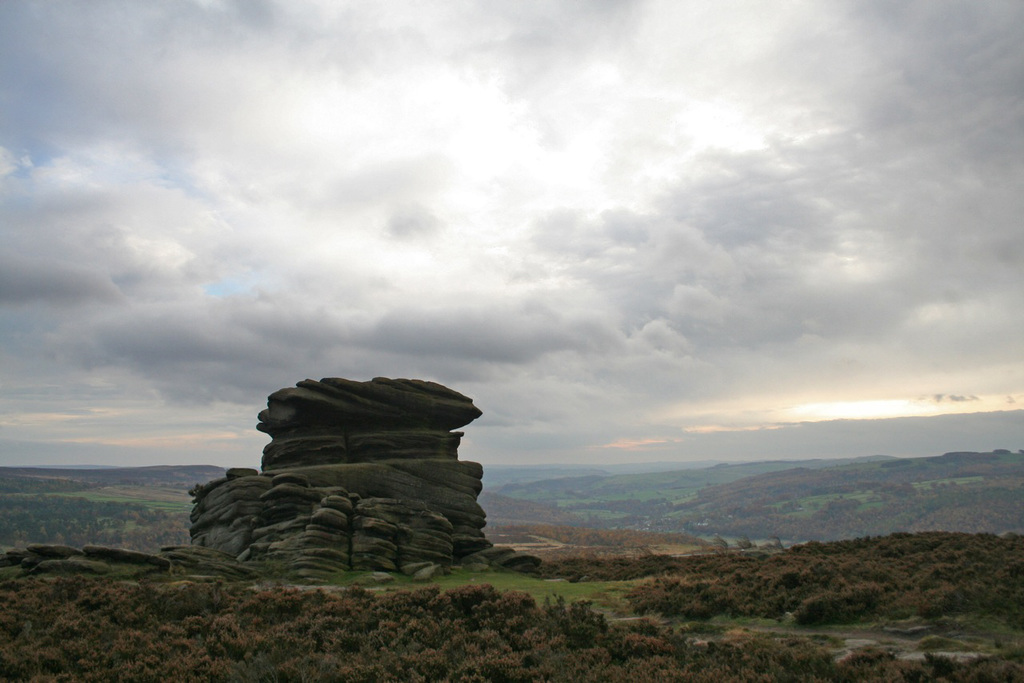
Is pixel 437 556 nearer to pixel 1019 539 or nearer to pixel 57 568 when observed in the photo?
pixel 57 568

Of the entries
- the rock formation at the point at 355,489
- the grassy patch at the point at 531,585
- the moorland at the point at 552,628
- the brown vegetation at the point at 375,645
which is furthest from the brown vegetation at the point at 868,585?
the rock formation at the point at 355,489

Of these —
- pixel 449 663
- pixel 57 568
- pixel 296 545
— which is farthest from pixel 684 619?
pixel 57 568

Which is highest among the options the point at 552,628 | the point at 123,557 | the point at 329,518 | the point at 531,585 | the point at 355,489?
the point at 355,489

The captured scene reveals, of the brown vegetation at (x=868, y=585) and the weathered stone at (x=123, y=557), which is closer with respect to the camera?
the brown vegetation at (x=868, y=585)

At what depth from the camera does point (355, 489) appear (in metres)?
44.7

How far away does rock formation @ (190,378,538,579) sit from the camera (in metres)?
36.7

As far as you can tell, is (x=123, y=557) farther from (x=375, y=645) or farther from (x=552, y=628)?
(x=552, y=628)

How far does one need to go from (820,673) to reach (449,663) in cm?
912

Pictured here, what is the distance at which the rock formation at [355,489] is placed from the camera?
1444 inches

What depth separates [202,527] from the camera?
140 feet

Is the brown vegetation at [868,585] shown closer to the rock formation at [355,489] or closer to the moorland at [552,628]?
the moorland at [552,628]

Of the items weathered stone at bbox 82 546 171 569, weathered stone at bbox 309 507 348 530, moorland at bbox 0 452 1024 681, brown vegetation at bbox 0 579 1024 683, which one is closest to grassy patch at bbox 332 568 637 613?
moorland at bbox 0 452 1024 681

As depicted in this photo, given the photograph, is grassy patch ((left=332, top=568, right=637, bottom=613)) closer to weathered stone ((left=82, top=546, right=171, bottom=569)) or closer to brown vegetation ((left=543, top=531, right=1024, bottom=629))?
brown vegetation ((left=543, top=531, right=1024, bottom=629))

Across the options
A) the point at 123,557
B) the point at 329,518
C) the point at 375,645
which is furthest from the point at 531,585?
the point at 123,557
